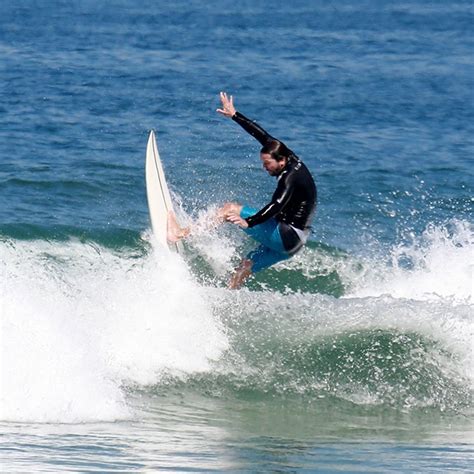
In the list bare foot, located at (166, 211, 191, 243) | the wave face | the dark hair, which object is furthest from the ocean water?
the dark hair

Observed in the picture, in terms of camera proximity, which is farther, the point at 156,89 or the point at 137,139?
the point at 156,89

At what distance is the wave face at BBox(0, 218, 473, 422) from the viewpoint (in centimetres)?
873

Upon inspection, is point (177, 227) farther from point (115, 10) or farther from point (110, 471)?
point (115, 10)

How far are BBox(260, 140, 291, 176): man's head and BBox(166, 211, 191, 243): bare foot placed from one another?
4.17ft

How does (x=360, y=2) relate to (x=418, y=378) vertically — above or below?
above

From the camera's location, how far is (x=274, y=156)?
383 inches

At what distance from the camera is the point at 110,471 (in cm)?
607

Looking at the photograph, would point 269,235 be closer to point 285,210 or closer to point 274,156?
point 285,210

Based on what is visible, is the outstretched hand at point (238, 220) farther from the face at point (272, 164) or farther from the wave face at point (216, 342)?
the wave face at point (216, 342)

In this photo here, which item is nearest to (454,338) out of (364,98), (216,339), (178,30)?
(216,339)

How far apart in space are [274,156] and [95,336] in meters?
2.23

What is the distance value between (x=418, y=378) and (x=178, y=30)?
28.4 meters

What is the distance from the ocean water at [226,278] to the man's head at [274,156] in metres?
0.99

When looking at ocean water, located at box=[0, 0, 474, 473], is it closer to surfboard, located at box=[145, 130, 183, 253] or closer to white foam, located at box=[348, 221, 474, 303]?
white foam, located at box=[348, 221, 474, 303]
